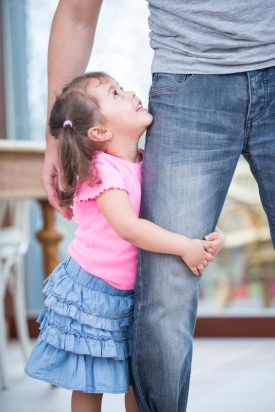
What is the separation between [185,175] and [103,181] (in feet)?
0.56

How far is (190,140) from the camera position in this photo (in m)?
1.16

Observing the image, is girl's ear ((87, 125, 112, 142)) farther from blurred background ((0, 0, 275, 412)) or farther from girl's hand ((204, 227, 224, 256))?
blurred background ((0, 0, 275, 412))

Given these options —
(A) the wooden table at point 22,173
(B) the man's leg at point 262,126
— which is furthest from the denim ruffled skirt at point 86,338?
(A) the wooden table at point 22,173

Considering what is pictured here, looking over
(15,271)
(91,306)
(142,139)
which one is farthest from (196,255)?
(142,139)

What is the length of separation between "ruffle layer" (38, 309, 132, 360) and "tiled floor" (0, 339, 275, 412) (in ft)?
2.62

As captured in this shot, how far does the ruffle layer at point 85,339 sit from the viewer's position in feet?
4.14

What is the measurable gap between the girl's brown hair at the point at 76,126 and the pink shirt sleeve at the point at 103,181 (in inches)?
0.7

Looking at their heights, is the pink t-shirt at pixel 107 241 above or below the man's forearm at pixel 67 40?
below

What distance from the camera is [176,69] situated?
117 cm

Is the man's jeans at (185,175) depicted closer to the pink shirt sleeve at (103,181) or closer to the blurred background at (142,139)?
the pink shirt sleeve at (103,181)

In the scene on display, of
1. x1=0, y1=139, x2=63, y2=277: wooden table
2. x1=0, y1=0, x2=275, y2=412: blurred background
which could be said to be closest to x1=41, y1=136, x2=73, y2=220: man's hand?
x1=0, y1=139, x2=63, y2=277: wooden table

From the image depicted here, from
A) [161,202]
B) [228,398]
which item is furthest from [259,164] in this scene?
[228,398]

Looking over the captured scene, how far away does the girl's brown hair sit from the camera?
1237mm

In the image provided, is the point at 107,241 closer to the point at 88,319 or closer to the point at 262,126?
the point at 88,319
